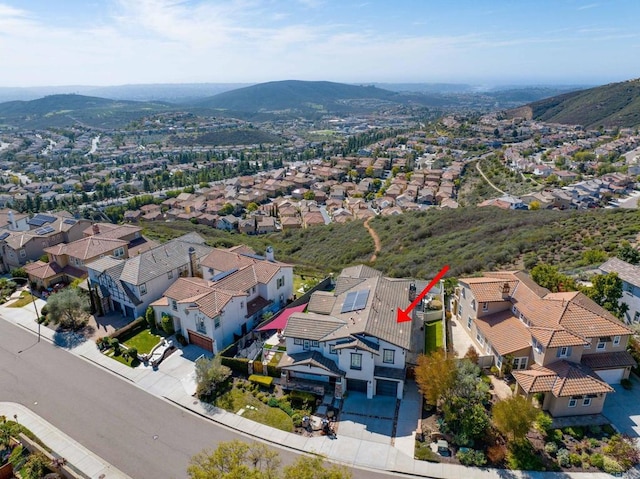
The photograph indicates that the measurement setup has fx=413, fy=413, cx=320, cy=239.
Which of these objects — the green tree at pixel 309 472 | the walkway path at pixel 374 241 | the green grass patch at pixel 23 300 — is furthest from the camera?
the walkway path at pixel 374 241

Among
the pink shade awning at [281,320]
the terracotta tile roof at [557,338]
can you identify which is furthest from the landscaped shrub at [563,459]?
the pink shade awning at [281,320]

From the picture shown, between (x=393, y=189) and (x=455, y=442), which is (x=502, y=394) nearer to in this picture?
(x=455, y=442)

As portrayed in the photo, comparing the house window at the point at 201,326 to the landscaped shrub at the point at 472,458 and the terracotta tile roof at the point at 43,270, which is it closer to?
the landscaped shrub at the point at 472,458

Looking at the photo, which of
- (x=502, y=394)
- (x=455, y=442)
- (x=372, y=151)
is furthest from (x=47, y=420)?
(x=372, y=151)

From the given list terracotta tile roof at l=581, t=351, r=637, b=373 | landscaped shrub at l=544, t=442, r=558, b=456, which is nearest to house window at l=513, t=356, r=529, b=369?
terracotta tile roof at l=581, t=351, r=637, b=373

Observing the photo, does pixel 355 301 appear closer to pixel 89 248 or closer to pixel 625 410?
pixel 625 410
